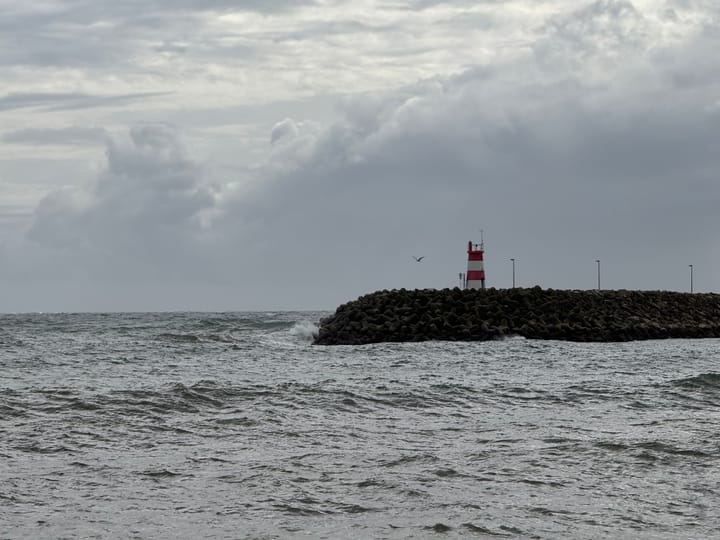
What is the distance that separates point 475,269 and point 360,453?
94.2 ft

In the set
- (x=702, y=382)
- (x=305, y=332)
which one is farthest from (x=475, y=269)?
(x=702, y=382)

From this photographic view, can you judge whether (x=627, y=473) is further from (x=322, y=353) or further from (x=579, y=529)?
(x=322, y=353)

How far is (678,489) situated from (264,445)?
3726 millimetres

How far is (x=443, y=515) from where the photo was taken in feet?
21.3

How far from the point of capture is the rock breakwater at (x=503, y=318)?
28.2 m

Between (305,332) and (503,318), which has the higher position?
(503,318)

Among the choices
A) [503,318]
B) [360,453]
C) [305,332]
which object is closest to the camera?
[360,453]

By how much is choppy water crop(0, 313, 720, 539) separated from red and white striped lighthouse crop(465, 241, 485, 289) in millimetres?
19280

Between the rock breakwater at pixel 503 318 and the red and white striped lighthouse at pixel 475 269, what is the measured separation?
5020 mm

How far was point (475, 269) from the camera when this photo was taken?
37.1m

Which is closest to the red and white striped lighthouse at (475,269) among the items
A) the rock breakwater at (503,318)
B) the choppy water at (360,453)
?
A: the rock breakwater at (503,318)

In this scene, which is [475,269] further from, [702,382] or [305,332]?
[702,382]

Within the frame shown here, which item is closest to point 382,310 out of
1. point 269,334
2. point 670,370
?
point 269,334

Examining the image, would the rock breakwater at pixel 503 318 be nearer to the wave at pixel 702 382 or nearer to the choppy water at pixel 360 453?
the choppy water at pixel 360 453
